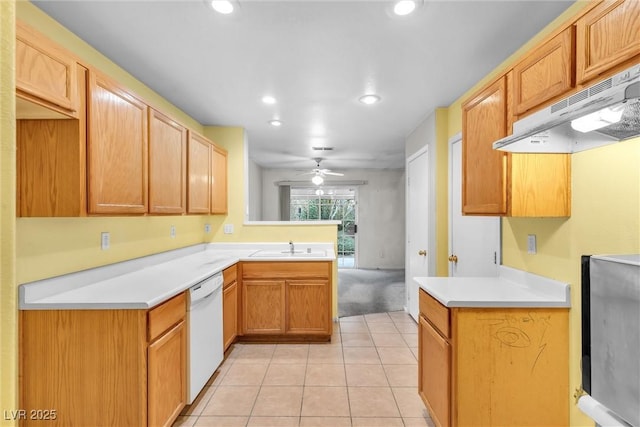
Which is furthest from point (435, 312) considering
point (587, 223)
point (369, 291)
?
point (369, 291)

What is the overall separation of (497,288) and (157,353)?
80.6 inches

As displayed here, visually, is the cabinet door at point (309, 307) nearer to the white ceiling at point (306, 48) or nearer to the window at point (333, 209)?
Answer: the white ceiling at point (306, 48)

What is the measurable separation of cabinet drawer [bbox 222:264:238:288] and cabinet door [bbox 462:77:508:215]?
2.08m

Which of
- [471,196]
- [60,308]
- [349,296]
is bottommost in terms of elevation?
[349,296]

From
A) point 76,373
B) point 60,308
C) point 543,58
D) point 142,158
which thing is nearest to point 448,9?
point 543,58

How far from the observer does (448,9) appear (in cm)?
170

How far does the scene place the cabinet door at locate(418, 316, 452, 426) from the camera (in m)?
1.67

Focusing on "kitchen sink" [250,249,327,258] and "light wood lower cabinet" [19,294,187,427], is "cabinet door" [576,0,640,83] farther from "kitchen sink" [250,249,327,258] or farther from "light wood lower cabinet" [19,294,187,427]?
"kitchen sink" [250,249,327,258]

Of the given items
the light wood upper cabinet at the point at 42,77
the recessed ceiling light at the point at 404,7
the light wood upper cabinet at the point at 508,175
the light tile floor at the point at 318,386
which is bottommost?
the light tile floor at the point at 318,386

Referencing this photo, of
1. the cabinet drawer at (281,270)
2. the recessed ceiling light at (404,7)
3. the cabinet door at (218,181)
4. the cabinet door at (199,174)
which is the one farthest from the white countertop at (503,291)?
the cabinet door at (218,181)

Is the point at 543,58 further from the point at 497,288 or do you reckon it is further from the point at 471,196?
the point at 497,288

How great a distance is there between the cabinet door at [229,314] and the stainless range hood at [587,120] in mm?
2471

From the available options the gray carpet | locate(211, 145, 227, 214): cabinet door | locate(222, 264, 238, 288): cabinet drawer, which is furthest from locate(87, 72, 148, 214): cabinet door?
the gray carpet

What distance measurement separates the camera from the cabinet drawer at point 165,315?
5.50 ft
